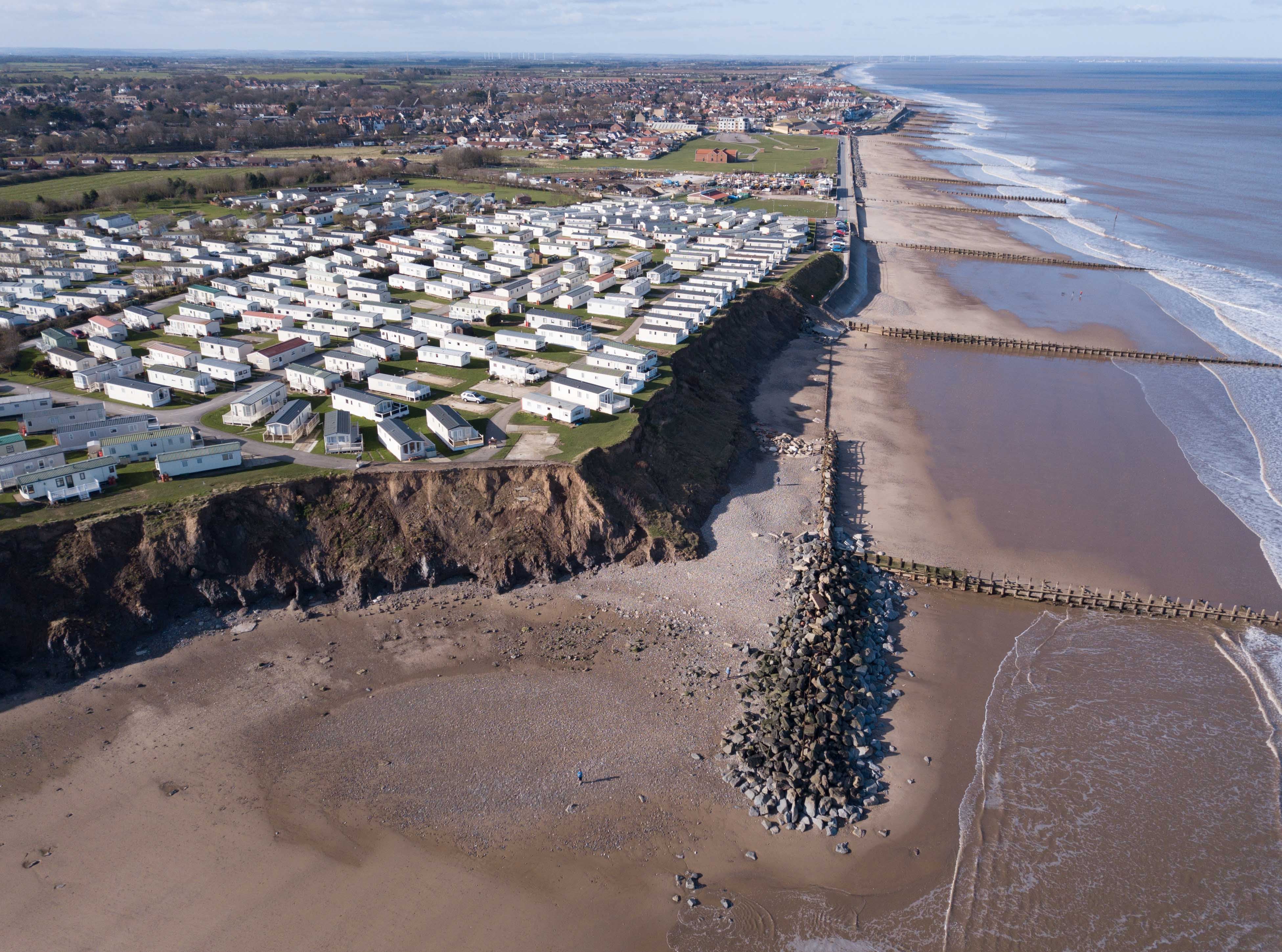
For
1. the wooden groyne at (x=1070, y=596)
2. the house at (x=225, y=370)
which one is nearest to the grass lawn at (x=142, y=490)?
the house at (x=225, y=370)

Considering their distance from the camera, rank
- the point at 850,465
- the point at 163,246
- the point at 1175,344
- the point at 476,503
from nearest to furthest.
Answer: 1. the point at 476,503
2. the point at 850,465
3. the point at 1175,344
4. the point at 163,246

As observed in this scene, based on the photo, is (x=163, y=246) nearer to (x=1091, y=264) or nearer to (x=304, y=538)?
(x=304, y=538)

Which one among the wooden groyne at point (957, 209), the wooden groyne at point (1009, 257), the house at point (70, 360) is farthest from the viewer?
the wooden groyne at point (957, 209)

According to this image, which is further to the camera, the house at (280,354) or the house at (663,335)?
the house at (663,335)

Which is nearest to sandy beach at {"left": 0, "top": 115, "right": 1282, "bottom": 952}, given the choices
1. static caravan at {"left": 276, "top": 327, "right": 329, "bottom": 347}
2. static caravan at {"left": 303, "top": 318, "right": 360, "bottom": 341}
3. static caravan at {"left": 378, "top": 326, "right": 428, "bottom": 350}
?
static caravan at {"left": 378, "top": 326, "right": 428, "bottom": 350}

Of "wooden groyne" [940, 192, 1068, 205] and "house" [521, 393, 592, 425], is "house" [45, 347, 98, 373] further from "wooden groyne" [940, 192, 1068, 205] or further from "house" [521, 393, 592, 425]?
"wooden groyne" [940, 192, 1068, 205]

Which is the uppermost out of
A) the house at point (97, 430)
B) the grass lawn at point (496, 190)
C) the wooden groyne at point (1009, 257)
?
the grass lawn at point (496, 190)

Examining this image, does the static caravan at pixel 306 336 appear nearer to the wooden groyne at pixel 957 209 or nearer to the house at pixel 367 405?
the house at pixel 367 405

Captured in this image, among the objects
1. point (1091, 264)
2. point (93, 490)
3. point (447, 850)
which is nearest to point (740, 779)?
point (447, 850)
